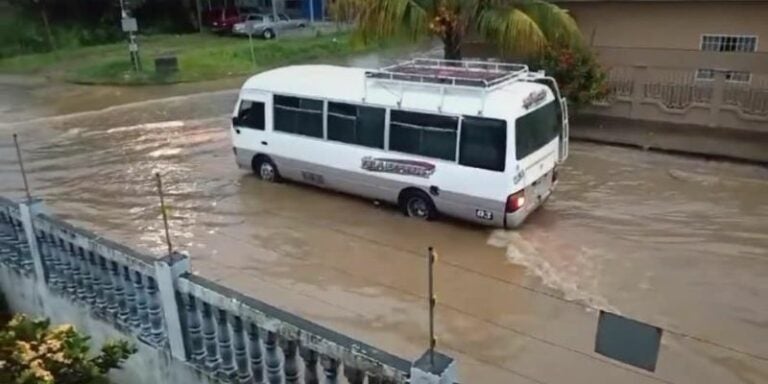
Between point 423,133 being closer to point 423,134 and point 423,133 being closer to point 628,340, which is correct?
point 423,134

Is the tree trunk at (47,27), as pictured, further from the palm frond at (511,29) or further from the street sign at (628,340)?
the street sign at (628,340)

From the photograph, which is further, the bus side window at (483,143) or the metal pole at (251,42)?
the metal pole at (251,42)

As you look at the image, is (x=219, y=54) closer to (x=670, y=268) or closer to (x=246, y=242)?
(x=246, y=242)

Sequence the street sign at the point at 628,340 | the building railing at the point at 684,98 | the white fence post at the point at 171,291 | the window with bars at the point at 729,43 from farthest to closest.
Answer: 1. the window with bars at the point at 729,43
2. the building railing at the point at 684,98
3. the white fence post at the point at 171,291
4. the street sign at the point at 628,340

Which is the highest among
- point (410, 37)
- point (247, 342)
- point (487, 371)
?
point (410, 37)

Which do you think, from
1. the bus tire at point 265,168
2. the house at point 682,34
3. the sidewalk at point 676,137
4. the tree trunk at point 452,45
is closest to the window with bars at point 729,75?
the house at point 682,34

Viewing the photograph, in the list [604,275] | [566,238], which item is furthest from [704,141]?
[604,275]

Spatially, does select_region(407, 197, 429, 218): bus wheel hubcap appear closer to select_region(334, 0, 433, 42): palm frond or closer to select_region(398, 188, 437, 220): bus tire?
select_region(398, 188, 437, 220): bus tire

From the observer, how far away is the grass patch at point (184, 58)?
26.0m

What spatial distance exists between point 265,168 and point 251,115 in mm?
1022

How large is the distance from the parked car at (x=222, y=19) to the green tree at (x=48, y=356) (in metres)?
33.9

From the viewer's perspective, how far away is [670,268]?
8781 mm

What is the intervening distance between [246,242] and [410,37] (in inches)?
215

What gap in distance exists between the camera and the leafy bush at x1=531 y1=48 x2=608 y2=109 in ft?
47.8
